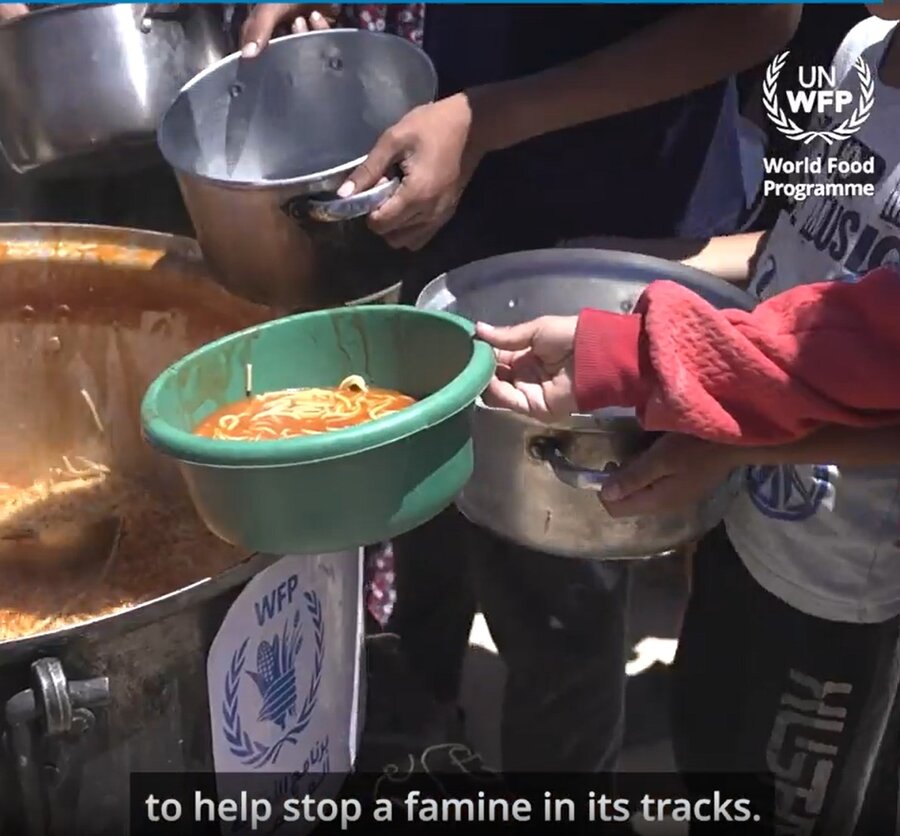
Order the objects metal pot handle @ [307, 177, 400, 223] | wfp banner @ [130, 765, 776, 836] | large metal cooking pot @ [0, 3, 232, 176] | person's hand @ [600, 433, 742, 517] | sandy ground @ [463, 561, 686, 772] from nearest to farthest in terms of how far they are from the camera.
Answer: person's hand @ [600, 433, 742, 517] < metal pot handle @ [307, 177, 400, 223] < wfp banner @ [130, 765, 776, 836] < large metal cooking pot @ [0, 3, 232, 176] < sandy ground @ [463, 561, 686, 772]

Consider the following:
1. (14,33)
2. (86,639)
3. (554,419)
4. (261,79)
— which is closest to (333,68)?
(261,79)

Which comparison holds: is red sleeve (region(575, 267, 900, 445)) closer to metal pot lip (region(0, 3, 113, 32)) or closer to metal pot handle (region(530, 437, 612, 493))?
metal pot handle (region(530, 437, 612, 493))

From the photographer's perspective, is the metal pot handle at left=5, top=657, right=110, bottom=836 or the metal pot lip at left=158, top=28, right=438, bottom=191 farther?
the metal pot lip at left=158, top=28, right=438, bottom=191

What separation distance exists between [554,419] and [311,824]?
594mm

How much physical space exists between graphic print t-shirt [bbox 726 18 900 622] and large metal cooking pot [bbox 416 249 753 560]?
45 mm

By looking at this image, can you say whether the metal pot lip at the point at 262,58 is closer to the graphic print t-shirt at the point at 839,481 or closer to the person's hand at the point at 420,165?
the person's hand at the point at 420,165

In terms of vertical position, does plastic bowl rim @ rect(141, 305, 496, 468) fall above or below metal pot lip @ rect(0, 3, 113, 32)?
below

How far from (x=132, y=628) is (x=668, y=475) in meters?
0.44

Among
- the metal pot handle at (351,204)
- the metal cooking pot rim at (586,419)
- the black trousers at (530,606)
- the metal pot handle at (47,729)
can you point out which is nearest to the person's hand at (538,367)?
the metal cooking pot rim at (586,419)

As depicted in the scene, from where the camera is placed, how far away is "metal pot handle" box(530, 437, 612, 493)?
2.95 feet

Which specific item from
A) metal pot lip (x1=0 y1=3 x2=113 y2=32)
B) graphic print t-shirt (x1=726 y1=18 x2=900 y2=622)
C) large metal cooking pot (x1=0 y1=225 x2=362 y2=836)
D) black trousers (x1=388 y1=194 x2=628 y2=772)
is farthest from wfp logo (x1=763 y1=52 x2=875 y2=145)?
metal pot lip (x1=0 y1=3 x2=113 y2=32)

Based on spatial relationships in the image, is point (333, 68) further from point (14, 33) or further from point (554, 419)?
point (554, 419)

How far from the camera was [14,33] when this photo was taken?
119 centimetres

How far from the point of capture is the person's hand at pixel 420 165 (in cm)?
100
